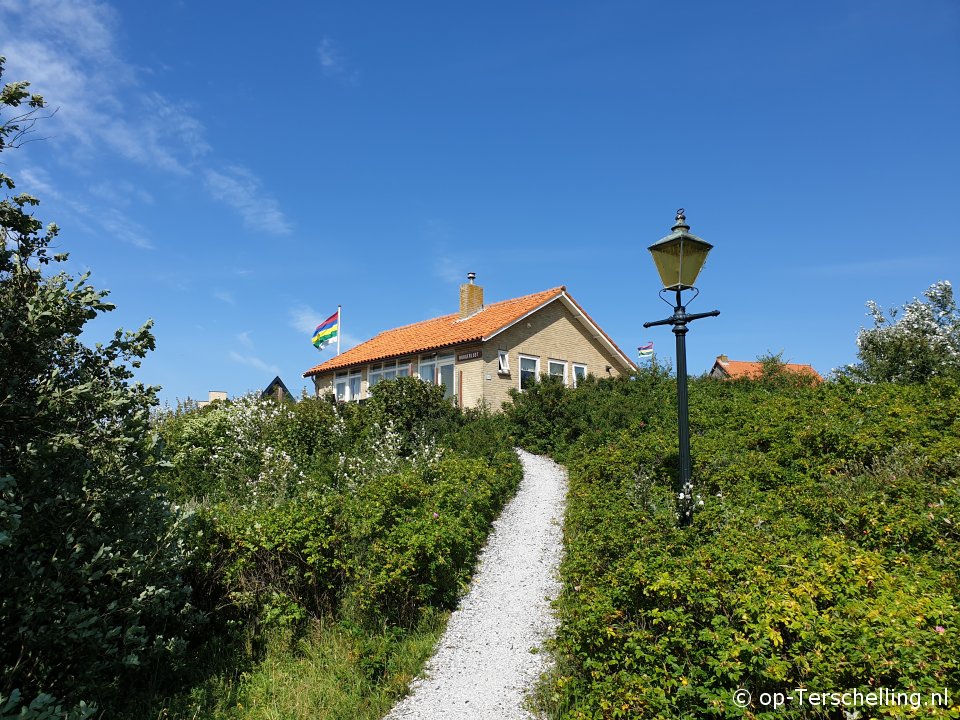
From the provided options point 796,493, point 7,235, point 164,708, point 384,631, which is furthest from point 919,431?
point 7,235

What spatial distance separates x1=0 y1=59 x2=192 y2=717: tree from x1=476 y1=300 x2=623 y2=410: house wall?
17.7m

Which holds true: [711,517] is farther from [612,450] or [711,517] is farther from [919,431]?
[612,450]

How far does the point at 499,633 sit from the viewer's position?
25.6ft

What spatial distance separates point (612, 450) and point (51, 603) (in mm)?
10451

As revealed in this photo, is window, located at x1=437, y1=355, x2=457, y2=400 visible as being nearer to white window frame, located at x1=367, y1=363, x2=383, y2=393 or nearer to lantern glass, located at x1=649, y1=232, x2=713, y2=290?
white window frame, located at x1=367, y1=363, x2=383, y2=393

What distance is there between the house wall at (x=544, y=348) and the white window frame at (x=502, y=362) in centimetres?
12

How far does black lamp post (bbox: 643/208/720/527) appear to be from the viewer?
26.7ft

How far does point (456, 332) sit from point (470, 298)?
3366 millimetres

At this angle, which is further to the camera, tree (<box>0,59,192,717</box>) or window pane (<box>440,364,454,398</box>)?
window pane (<box>440,364,454,398</box>)

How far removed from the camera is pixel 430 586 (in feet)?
26.6

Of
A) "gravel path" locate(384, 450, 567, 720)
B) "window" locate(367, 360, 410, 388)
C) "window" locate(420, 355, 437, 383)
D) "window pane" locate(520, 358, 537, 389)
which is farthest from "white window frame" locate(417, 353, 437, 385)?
"gravel path" locate(384, 450, 567, 720)

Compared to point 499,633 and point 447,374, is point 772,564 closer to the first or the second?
point 499,633

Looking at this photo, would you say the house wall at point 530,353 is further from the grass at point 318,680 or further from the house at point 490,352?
the grass at point 318,680

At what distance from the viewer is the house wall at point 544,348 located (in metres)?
24.2
